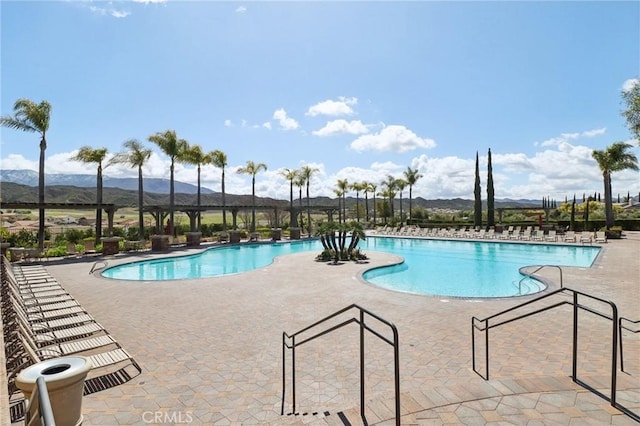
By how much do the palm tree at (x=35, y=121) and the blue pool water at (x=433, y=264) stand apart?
19.5ft

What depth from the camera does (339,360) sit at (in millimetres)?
A: 5297

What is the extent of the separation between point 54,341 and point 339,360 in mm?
4655

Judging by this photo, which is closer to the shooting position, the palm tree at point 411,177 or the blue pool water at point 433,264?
the blue pool water at point 433,264

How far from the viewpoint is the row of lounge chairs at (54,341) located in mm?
4152

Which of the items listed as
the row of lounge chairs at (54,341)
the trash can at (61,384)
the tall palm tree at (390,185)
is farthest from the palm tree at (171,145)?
the tall palm tree at (390,185)

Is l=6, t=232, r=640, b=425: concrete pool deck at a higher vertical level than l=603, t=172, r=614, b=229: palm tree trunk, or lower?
lower

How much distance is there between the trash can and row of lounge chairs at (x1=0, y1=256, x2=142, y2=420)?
5.12 ft

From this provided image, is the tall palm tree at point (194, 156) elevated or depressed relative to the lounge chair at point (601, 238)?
elevated

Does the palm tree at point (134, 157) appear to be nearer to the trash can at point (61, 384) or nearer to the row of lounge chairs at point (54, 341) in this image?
the row of lounge chairs at point (54, 341)

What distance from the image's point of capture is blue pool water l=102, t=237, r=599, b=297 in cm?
1267

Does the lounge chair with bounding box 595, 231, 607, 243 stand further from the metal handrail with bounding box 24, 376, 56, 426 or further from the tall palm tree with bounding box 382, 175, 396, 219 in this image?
the metal handrail with bounding box 24, 376, 56, 426

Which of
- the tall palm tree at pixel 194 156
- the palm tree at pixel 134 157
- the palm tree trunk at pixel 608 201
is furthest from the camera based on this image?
the palm tree trunk at pixel 608 201

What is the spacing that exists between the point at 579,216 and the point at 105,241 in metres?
47.7

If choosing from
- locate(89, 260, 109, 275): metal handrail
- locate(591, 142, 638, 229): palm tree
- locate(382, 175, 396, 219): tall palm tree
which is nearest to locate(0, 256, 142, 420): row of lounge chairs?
locate(89, 260, 109, 275): metal handrail
